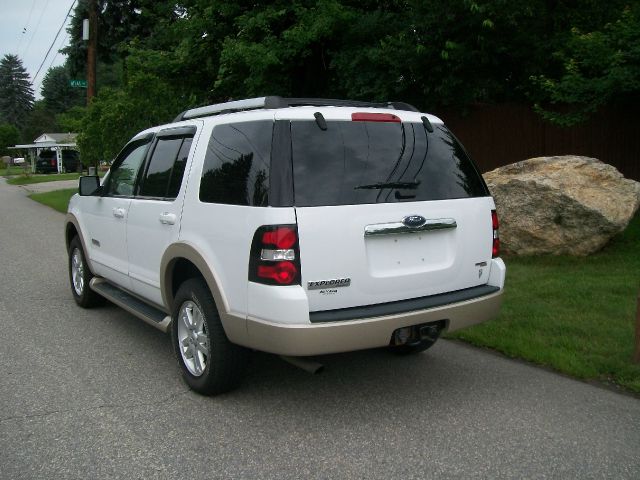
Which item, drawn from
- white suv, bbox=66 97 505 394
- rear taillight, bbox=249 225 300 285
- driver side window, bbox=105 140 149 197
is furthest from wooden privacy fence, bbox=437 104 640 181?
rear taillight, bbox=249 225 300 285

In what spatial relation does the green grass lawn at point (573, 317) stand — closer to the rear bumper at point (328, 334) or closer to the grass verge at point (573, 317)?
the grass verge at point (573, 317)

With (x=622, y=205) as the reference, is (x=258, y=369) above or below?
below

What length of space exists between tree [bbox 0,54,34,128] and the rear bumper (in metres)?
Answer: 114

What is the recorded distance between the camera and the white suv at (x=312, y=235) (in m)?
3.52

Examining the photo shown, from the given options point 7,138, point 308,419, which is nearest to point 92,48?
point 308,419

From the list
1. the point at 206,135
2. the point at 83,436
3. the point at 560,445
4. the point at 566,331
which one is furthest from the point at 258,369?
the point at 566,331

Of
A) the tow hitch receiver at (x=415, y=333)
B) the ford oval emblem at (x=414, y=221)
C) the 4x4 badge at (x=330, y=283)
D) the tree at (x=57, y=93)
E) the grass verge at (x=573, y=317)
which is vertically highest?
the tree at (x=57, y=93)

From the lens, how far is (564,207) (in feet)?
26.9

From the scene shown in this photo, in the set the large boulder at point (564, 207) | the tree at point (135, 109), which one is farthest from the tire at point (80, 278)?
the tree at point (135, 109)

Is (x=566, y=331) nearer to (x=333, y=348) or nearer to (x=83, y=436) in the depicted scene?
(x=333, y=348)

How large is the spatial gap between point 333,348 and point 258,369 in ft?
4.75

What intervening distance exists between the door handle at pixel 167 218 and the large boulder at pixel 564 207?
5.45 metres

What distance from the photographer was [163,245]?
15.0 ft

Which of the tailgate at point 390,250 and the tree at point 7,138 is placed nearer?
the tailgate at point 390,250
